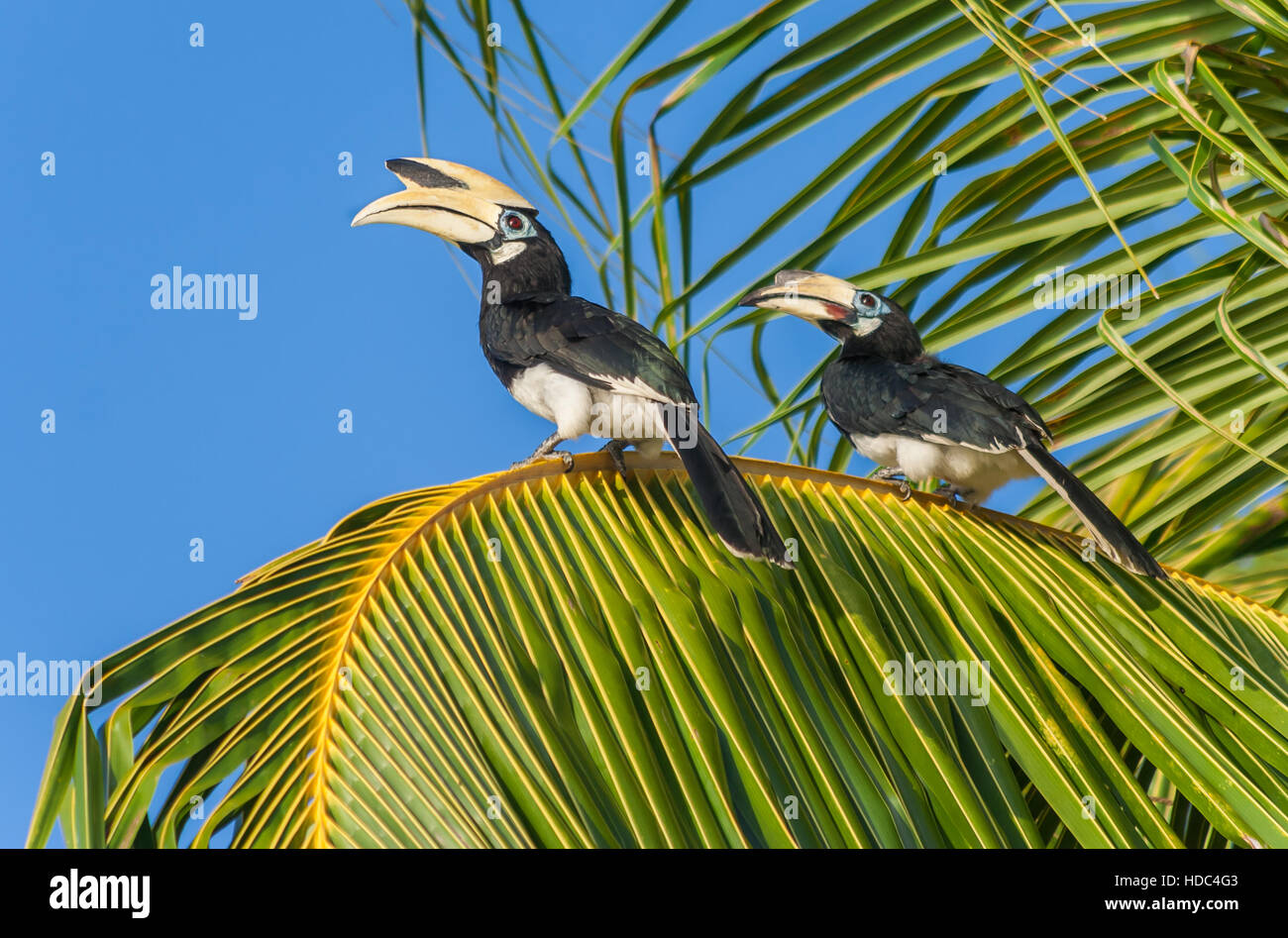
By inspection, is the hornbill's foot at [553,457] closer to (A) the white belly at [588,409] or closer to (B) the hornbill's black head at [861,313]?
(A) the white belly at [588,409]

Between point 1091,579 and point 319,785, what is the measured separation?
1.08m

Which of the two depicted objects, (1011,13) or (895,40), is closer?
(1011,13)

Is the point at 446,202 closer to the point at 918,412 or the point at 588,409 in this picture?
the point at 588,409

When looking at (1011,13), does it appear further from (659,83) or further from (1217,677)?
(1217,677)

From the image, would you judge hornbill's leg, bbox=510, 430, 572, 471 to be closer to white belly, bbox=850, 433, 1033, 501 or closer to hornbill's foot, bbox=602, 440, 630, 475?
hornbill's foot, bbox=602, 440, 630, 475

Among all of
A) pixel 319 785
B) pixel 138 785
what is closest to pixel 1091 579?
pixel 319 785

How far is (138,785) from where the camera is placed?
3.91 ft

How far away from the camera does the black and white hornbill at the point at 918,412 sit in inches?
70.1

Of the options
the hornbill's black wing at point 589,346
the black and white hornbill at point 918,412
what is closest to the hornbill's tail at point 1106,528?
the black and white hornbill at point 918,412

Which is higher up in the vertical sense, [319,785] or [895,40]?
[895,40]

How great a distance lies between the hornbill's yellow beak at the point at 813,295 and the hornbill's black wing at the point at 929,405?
0.09 meters

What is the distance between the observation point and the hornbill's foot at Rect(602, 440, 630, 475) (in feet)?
5.57

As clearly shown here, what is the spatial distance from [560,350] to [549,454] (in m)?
0.19
